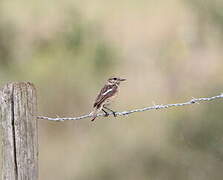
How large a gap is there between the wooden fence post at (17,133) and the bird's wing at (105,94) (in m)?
2.74

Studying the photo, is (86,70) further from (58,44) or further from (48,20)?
(48,20)

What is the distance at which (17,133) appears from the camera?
14.3 feet

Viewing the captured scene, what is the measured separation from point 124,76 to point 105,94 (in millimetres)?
5455

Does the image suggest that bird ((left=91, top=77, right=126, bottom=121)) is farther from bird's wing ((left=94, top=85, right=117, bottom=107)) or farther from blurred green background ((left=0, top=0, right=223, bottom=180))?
blurred green background ((left=0, top=0, right=223, bottom=180))

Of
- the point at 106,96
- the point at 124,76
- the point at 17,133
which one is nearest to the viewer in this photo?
the point at 17,133

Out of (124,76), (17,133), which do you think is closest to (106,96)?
(17,133)

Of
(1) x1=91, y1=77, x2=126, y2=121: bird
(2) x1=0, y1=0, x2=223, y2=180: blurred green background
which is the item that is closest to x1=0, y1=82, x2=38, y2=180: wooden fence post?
(1) x1=91, y1=77, x2=126, y2=121: bird

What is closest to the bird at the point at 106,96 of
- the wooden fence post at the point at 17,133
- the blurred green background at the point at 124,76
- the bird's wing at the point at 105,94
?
the bird's wing at the point at 105,94

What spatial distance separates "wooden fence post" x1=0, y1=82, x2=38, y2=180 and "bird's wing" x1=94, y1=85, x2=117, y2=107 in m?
2.74

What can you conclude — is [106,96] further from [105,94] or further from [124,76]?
[124,76]

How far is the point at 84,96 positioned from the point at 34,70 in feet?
3.40

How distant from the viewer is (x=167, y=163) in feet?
33.3

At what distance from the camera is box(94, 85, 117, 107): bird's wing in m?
7.15

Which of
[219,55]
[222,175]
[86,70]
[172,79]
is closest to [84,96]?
[86,70]
